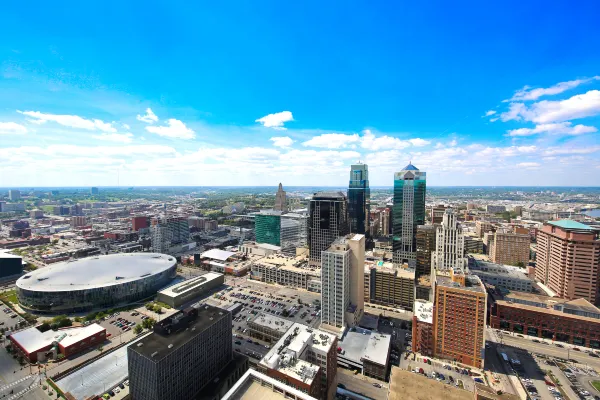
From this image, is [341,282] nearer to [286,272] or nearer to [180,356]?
[180,356]

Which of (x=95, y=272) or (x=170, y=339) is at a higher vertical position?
(x=170, y=339)

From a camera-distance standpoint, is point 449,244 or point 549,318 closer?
point 549,318

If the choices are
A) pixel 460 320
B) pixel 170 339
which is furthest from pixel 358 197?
pixel 170 339

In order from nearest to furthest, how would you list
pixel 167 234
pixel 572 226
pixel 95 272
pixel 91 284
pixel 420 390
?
pixel 420 390 < pixel 572 226 < pixel 91 284 < pixel 95 272 < pixel 167 234

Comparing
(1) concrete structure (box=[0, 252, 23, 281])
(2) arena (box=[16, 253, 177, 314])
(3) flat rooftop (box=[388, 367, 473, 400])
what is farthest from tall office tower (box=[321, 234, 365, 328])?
(1) concrete structure (box=[0, 252, 23, 281])

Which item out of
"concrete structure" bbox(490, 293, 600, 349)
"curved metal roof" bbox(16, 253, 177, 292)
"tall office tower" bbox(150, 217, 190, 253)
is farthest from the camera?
"tall office tower" bbox(150, 217, 190, 253)

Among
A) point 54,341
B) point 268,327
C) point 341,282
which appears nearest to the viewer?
point 54,341

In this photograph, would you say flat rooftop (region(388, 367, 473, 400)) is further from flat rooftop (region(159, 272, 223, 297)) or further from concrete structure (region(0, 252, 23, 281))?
concrete structure (region(0, 252, 23, 281))
